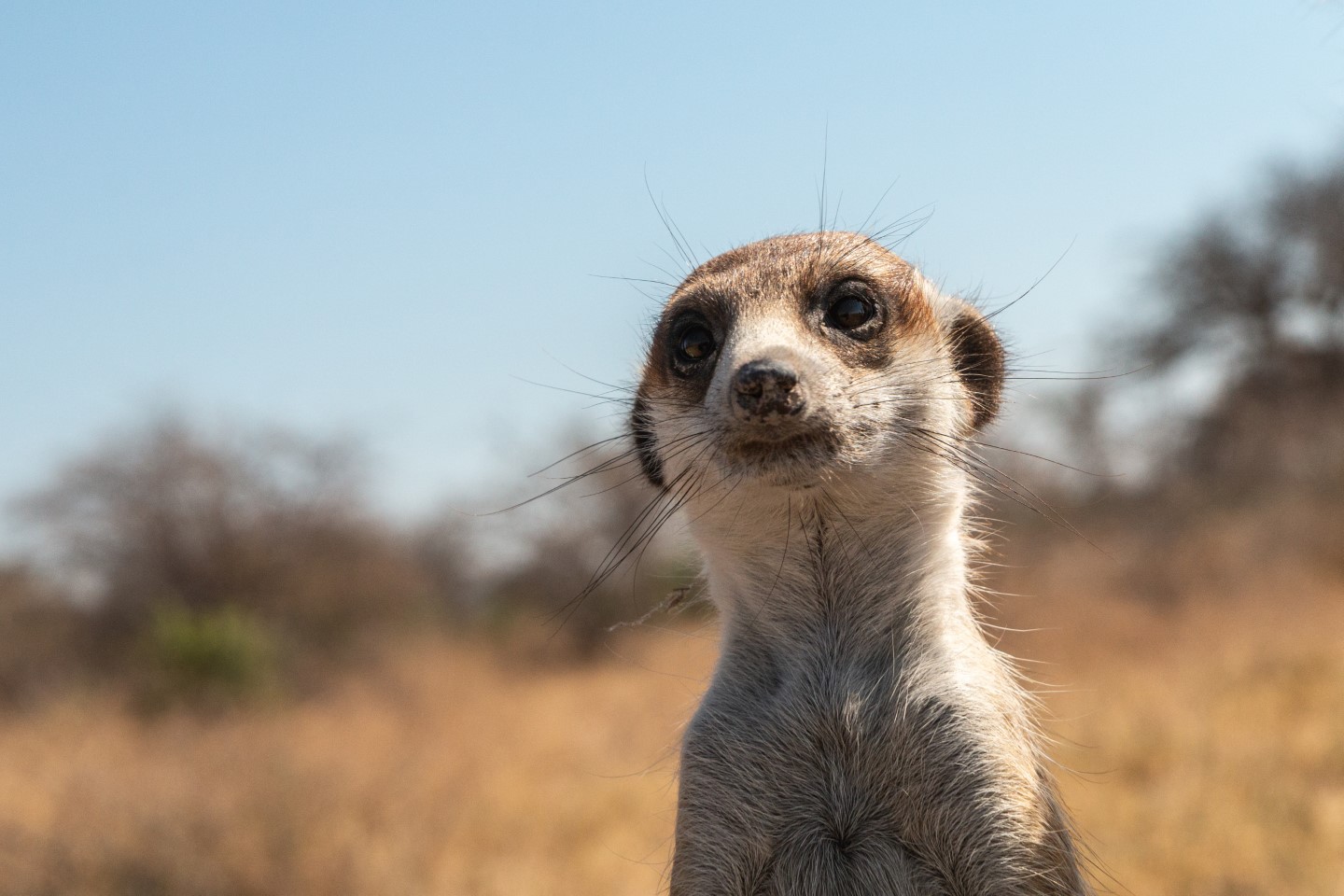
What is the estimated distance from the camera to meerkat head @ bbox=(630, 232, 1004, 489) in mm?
3027

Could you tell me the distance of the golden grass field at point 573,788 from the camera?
937 centimetres

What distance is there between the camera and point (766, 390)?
2.92 m

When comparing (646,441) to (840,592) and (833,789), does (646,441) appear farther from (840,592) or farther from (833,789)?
(833,789)

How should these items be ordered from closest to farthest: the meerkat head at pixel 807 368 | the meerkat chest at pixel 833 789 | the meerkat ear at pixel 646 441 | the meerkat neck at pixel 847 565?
1. the meerkat chest at pixel 833 789
2. the meerkat head at pixel 807 368
3. the meerkat neck at pixel 847 565
4. the meerkat ear at pixel 646 441

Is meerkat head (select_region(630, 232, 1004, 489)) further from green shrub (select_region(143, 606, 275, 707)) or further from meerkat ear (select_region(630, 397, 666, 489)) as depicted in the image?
green shrub (select_region(143, 606, 275, 707))

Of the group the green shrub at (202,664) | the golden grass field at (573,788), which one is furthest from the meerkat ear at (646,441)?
the green shrub at (202,664)

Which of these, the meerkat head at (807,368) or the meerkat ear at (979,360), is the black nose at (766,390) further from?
the meerkat ear at (979,360)

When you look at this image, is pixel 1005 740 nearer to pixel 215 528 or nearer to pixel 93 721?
pixel 93 721

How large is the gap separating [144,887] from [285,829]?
140cm

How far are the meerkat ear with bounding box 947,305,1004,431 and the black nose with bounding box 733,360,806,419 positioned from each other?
91 centimetres

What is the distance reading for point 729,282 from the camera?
3482mm

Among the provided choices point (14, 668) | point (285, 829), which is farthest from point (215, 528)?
point (285, 829)

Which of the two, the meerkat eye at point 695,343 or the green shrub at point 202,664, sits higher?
the meerkat eye at point 695,343

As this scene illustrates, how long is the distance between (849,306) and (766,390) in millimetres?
658
